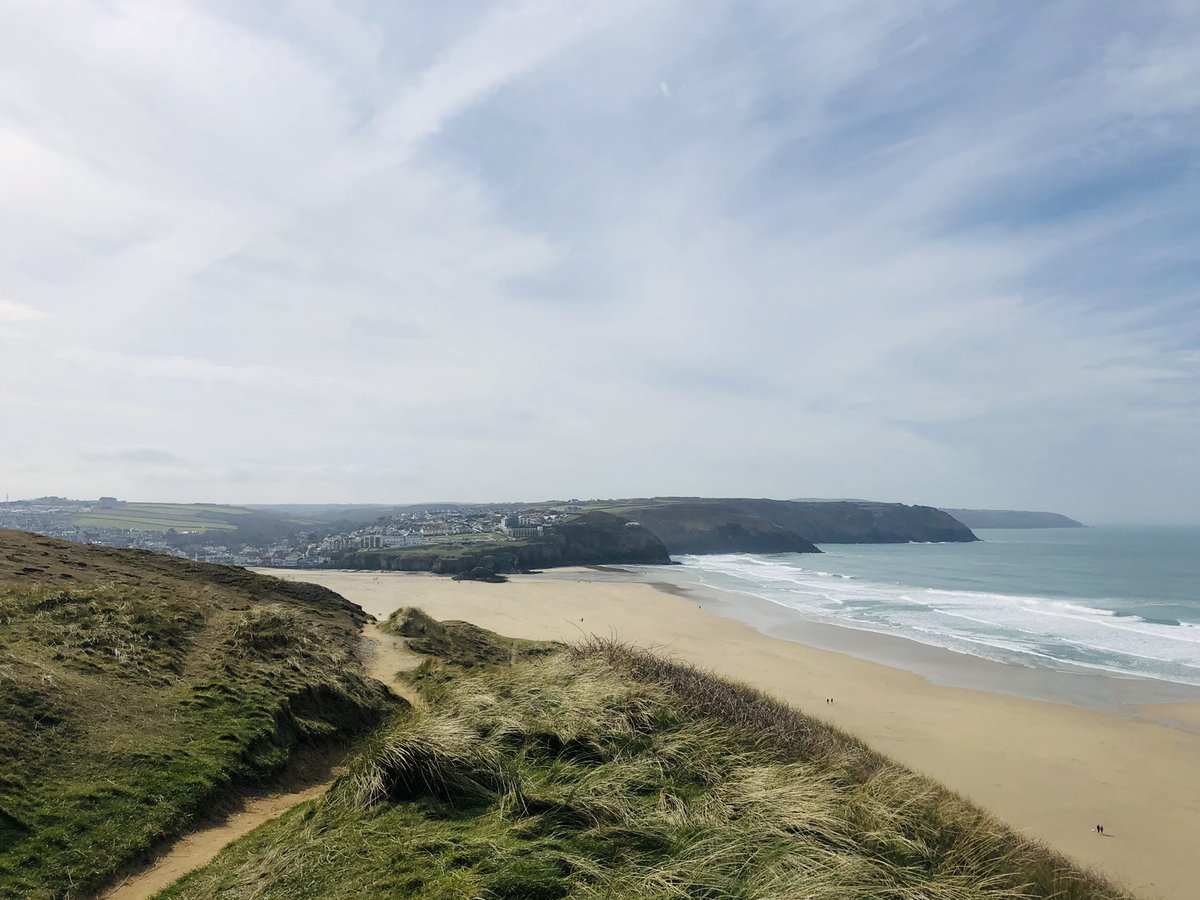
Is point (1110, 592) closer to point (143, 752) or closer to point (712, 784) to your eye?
point (712, 784)

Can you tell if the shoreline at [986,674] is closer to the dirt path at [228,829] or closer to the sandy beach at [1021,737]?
the sandy beach at [1021,737]

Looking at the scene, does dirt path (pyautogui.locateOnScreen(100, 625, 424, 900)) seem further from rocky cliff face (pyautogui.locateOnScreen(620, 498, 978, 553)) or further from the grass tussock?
rocky cliff face (pyautogui.locateOnScreen(620, 498, 978, 553))

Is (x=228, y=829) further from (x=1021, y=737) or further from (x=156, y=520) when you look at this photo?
(x=156, y=520)

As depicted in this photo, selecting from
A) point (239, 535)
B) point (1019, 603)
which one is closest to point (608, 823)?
point (1019, 603)

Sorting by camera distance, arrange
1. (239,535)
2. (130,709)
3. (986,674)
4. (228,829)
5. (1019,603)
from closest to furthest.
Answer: (228,829) → (130,709) → (986,674) → (1019,603) → (239,535)

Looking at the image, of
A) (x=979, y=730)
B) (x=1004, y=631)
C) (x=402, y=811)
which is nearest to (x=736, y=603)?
(x=1004, y=631)

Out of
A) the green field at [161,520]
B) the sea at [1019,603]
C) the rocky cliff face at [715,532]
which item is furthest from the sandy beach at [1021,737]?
the green field at [161,520]
